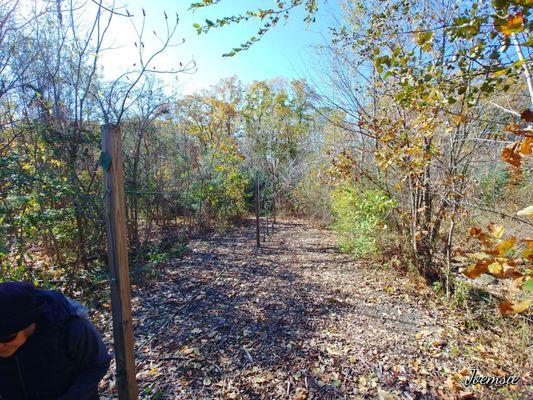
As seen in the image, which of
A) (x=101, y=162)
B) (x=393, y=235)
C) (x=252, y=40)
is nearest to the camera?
(x=101, y=162)

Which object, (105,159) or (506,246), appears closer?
A: (506,246)

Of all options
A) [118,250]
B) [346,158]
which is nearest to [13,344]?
[118,250]

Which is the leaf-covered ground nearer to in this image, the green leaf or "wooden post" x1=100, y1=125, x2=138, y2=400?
"wooden post" x1=100, y1=125, x2=138, y2=400

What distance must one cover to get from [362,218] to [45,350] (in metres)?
5.72

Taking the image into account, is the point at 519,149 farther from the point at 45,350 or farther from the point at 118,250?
the point at 45,350

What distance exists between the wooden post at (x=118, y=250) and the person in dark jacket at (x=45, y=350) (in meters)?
0.18

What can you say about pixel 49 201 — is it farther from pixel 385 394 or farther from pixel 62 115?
pixel 385 394

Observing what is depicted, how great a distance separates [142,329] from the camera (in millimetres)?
3709

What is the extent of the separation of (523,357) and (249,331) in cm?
301

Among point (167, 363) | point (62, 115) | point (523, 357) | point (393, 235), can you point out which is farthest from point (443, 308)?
point (62, 115)

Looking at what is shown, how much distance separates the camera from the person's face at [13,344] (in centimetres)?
140

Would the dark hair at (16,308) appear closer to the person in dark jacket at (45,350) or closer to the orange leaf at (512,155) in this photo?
the person in dark jacket at (45,350)

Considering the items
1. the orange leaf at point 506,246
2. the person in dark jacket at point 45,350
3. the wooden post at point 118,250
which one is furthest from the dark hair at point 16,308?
the orange leaf at point 506,246

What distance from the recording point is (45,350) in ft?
4.93
